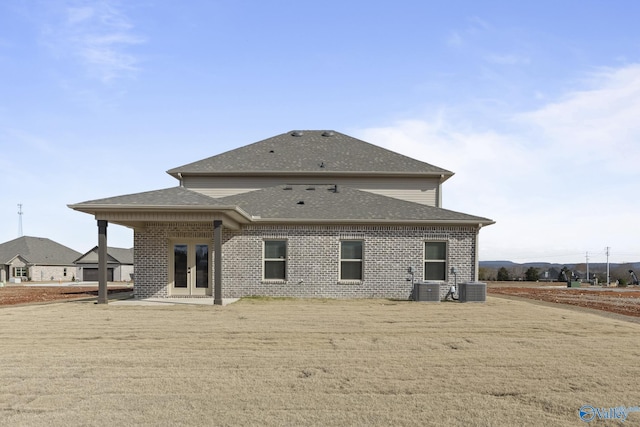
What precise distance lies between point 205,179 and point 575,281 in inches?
1383

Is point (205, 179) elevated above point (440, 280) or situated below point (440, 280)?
above

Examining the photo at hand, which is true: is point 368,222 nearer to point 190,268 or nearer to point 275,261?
point 275,261

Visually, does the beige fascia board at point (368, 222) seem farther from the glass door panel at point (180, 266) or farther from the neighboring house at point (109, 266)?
the neighboring house at point (109, 266)

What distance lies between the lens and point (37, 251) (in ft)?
197

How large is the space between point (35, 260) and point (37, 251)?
Answer: 87.2 inches

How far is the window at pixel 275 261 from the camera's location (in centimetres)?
A: 2128

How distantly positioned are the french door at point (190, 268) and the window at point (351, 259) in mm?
5442

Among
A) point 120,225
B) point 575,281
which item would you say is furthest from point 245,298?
point 575,281

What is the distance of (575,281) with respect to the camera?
45469mm

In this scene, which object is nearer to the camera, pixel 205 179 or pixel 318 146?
pixel 205 179

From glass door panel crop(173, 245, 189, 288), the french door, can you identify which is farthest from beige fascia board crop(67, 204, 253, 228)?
glass door panel crop(173, 245, 189, 288)

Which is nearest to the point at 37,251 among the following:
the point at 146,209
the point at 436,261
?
the point at 146,209

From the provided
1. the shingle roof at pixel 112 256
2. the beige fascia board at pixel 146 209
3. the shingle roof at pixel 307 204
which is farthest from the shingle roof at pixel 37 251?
the beige fascia board at pixel 146 209

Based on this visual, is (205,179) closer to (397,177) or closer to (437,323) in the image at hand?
(397,177)
